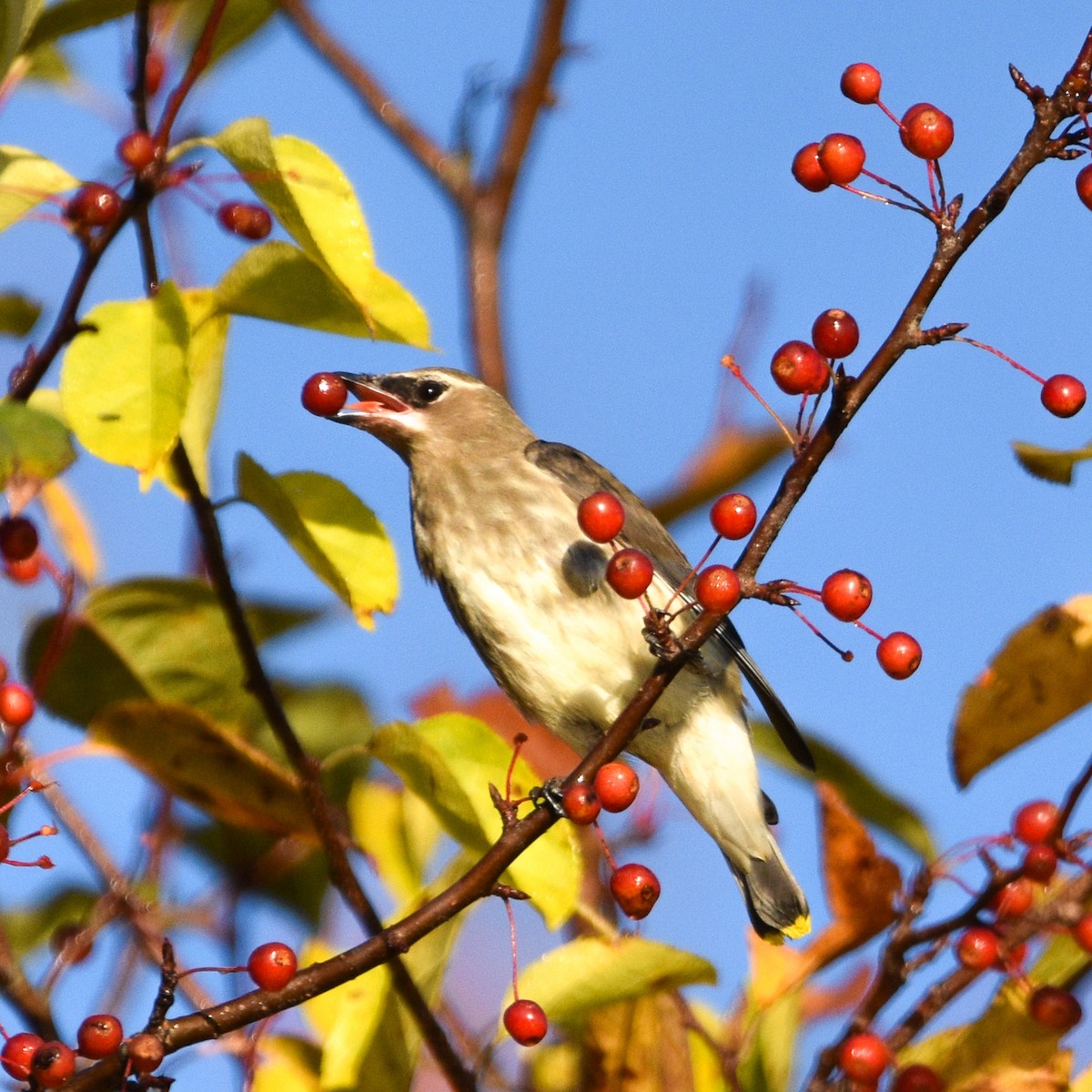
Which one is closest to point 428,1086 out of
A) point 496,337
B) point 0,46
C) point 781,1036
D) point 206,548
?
point 781,1036

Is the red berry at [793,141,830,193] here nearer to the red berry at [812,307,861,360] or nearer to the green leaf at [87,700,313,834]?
the red berry at [812,307,861,360]

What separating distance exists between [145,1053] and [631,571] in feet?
3.53

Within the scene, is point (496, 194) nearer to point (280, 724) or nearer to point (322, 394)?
point (322, 394)

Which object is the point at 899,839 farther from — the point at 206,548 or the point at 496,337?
the point at 496,337

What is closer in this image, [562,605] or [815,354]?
[815,354]

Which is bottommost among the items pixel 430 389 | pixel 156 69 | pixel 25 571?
pixel 25 571

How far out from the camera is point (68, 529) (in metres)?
4.11

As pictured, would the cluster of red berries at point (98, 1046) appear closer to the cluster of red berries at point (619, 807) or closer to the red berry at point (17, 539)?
the cluster of red berries at point (619, 807)

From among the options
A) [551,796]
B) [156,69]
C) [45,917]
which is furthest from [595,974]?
[156,69]

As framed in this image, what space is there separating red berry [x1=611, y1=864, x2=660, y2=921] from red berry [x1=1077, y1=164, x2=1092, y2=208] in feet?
4.27

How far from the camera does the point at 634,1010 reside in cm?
328

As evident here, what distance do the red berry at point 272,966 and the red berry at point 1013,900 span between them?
1.27 m

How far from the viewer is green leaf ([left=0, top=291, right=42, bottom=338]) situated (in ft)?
11.6

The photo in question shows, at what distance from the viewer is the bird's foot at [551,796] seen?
8.88 ft
